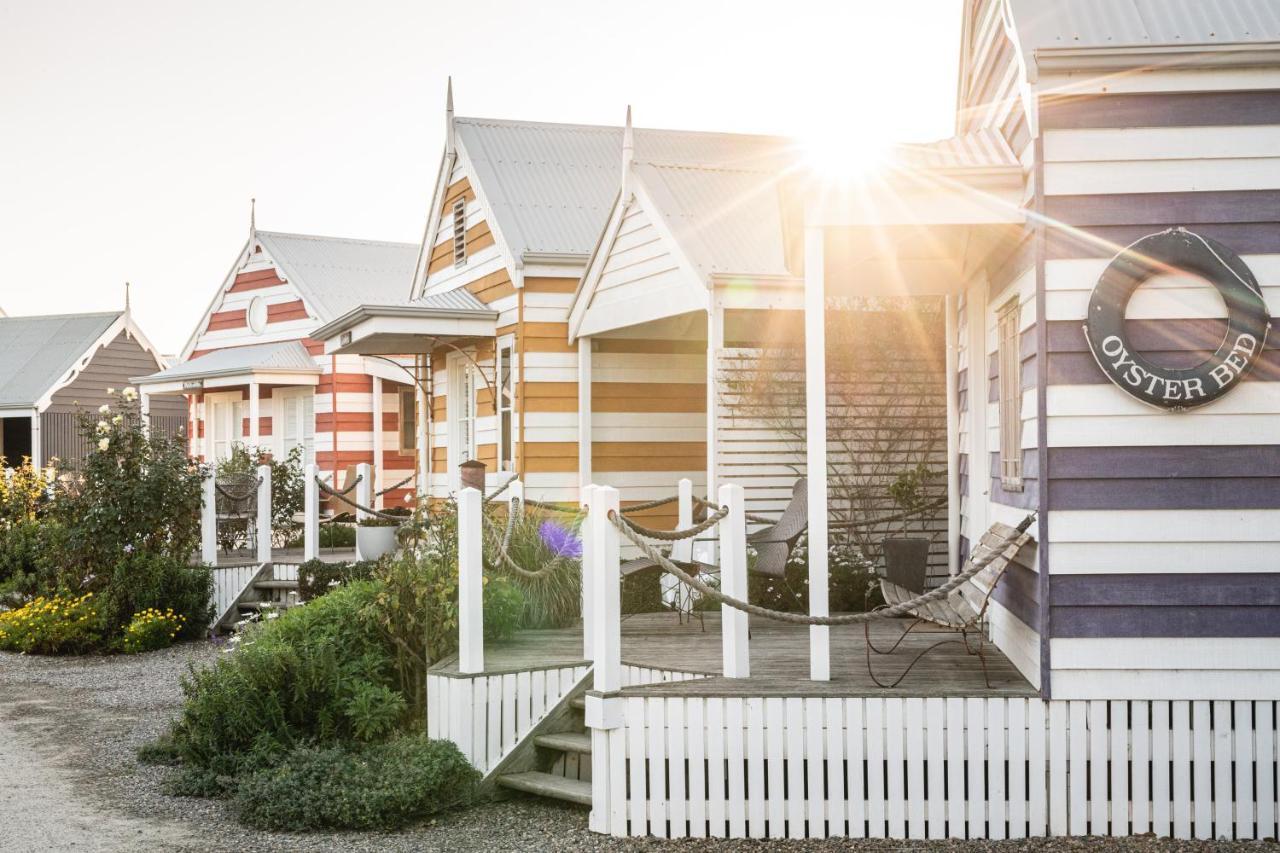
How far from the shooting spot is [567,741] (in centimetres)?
718

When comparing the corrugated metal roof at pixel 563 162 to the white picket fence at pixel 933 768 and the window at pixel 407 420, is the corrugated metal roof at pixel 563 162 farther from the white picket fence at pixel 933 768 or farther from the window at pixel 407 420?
the white picket fence at pixel 933 768

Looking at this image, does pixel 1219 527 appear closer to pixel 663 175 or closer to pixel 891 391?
pixel 891 391

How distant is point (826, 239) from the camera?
7465mm

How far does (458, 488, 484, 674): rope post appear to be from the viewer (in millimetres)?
7430

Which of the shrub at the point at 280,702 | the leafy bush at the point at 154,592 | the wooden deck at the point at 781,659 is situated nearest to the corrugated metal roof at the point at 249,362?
the leafy bush at the point at 154,592

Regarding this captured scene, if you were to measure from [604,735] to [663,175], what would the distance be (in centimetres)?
759

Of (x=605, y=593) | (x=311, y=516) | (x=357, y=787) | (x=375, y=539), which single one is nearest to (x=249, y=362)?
(x=311, y=516)

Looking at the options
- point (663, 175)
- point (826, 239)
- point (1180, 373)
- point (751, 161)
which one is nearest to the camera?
point (1180, 373)

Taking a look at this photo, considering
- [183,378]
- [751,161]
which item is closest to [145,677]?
[751,161]

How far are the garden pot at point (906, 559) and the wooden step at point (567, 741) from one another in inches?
136

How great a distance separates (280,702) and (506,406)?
7.44 m

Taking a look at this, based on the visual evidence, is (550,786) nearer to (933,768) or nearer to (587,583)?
(587,583)

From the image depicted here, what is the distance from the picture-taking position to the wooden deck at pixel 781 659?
20.5ft

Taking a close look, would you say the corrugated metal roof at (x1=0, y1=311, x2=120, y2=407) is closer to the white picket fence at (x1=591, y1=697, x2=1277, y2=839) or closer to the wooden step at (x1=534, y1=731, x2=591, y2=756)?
the wooden step at (x1=534, y1=731, x2=591, y2=756)
